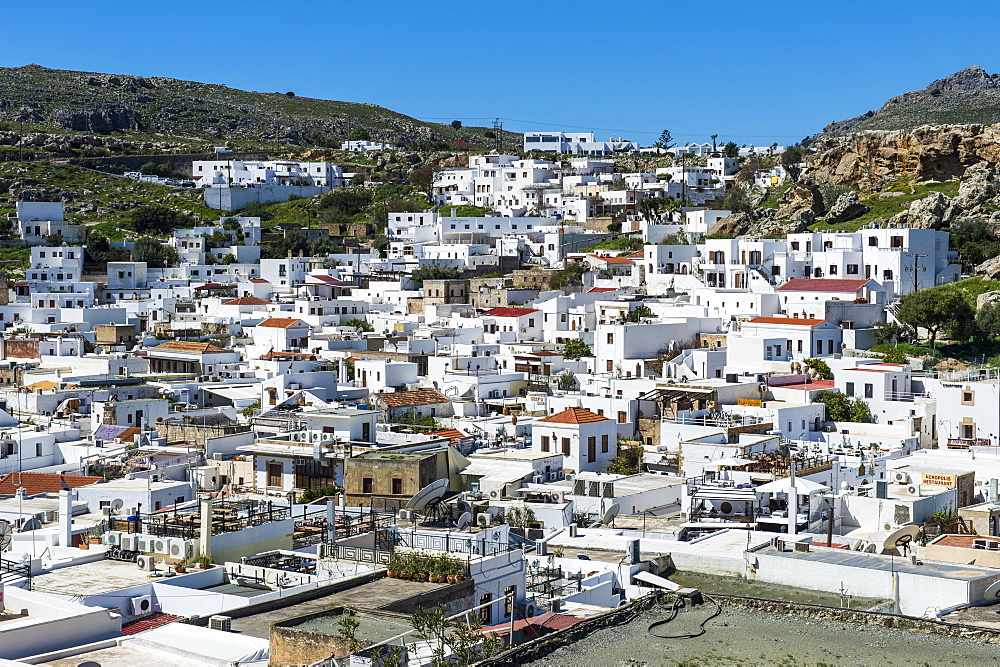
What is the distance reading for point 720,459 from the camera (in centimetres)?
2903

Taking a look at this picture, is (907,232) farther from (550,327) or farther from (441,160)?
(441,160)

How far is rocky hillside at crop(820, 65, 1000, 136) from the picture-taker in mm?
73562

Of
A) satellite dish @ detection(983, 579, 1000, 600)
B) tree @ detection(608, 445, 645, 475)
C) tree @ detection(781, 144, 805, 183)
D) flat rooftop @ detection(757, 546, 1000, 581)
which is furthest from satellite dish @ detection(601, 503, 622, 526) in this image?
tree @ detection(781, 144, 805, 183)

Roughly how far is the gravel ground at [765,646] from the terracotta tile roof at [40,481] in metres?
15.8

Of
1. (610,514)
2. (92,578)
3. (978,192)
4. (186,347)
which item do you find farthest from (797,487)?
(978,192)

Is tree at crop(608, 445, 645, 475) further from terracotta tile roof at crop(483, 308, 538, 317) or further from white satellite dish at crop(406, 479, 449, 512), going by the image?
terracotta tile roof at crop(483, 308, 538, 317)

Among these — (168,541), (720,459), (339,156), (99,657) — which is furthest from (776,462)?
(339,156)

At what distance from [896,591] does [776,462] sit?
11.7 m

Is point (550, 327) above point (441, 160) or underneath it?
underneath

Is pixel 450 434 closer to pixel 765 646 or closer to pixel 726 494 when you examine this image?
pixel 726 494

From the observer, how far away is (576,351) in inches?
1795

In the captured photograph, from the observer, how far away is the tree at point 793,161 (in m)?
69.8

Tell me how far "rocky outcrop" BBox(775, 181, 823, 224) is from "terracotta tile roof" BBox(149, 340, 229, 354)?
26412 mm

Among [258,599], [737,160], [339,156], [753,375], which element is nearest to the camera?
[258,599]
